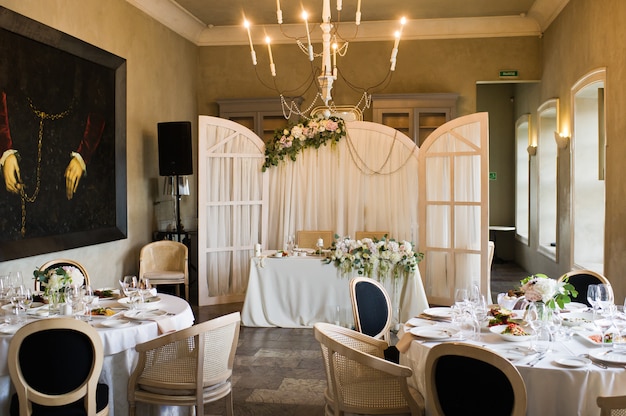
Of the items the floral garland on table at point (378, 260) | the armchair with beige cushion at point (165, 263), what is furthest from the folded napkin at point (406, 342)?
the armchair with beige cushion at point (165, 263)

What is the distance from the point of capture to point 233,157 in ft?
26.7

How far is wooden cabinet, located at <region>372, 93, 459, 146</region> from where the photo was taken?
9.92 metres

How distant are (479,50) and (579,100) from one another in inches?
100

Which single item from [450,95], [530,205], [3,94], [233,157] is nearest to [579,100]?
[450,95]

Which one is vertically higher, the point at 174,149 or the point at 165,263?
the point at 174,149

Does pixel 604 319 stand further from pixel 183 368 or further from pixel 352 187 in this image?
pixel 352 187

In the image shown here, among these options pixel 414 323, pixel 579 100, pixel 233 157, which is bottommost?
pixel 414 323

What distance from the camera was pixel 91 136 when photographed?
684 centimetres

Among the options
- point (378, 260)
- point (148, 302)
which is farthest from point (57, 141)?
point (378, 260)

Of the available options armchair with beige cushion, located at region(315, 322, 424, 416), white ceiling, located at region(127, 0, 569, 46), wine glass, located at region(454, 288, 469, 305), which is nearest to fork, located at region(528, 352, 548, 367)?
wine glass, located at region(454, 288, 469, 305)

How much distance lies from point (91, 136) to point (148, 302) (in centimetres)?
315

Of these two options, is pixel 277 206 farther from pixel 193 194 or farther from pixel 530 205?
pixel 530 205

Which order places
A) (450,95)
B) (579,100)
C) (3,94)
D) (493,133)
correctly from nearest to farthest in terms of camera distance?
(3,94)
(579,100)
(450,95)
(493,133)

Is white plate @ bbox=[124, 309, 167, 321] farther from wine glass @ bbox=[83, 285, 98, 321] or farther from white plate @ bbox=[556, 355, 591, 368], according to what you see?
white plate @ bbox=[556, 355, 591, 368]
